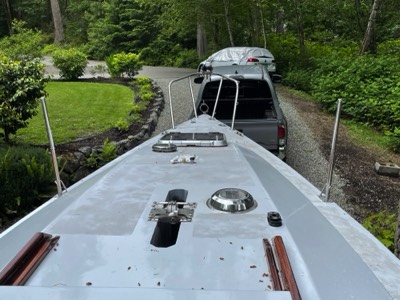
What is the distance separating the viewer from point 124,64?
15883 millimetres

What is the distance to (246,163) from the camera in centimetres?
291

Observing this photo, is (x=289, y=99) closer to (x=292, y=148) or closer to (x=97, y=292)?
(x=292, y=148)

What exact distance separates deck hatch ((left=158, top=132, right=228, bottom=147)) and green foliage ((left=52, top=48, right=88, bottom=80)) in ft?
46.2

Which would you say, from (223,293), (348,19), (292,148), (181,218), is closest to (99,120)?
(292,148)

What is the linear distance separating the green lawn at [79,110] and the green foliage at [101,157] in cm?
134

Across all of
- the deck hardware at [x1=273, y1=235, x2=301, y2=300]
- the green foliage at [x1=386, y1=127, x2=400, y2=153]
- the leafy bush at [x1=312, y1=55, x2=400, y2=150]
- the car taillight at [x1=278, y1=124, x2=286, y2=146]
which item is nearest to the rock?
the green foliage at [x1=386, y1=127, x2=400, y2=153]

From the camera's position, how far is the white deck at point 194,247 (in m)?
1.46

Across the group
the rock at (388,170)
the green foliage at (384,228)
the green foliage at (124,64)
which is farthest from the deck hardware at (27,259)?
the green foliage at (124,64)

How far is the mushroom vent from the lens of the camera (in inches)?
80.2

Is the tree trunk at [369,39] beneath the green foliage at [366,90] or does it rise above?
above

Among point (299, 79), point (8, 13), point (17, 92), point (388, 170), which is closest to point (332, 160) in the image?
point (388, 170)

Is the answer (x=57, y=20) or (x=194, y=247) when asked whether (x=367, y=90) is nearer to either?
(x=194, y=247)

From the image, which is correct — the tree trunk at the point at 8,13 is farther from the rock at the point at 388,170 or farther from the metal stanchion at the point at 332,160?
the metal stanchion at the point at 332,160

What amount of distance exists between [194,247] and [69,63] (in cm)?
1630
